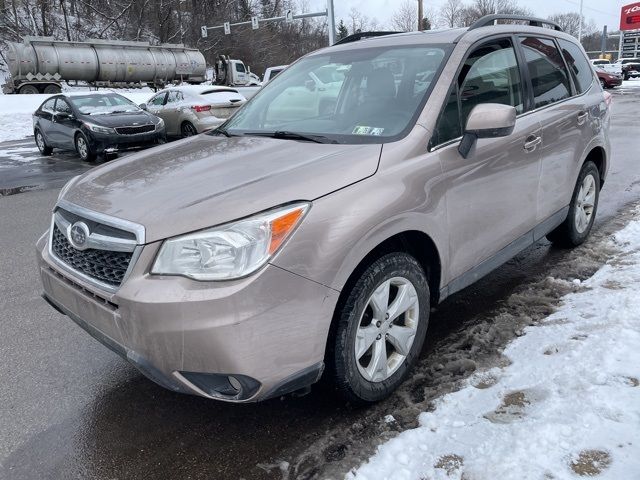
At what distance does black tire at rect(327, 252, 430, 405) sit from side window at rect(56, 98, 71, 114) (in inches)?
486

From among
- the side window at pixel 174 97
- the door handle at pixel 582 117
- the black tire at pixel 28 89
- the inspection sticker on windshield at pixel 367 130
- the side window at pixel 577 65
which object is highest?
the black tire at pixel 28 89

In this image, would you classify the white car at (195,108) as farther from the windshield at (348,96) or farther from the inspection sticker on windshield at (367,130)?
the inspection sticker on windshield at (367,130)

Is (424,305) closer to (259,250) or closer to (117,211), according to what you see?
(259,250)

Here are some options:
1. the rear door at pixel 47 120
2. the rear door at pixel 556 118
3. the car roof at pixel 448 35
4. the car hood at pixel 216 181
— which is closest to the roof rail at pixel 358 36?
the car roof at pixel 448 35

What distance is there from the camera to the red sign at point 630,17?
5984cm

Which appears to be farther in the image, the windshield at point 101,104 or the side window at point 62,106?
the side window at point 62,106

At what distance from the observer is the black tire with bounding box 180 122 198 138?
1411cm

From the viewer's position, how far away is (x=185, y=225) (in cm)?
220

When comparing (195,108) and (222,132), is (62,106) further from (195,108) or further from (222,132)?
(222,132)

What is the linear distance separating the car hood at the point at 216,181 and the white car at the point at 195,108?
11011 mm

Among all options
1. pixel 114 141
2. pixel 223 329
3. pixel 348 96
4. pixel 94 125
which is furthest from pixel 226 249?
pixel 94 125

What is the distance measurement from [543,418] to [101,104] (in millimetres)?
13165

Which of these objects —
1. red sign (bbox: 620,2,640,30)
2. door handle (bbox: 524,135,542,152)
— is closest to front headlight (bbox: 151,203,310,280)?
door handle (bbox: 524,135,542,152)

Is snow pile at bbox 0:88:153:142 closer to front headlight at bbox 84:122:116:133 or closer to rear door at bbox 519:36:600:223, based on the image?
front headlight at bbox 84:122:116:133
